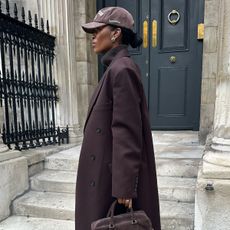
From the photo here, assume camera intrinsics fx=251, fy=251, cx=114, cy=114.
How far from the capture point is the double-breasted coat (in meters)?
1.50

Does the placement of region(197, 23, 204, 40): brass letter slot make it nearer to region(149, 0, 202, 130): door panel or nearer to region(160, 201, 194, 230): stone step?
region(149, 0, 202, 130): door panel

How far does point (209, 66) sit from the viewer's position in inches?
163

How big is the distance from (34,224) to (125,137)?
211cm

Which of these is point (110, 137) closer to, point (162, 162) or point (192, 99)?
point (162, 162)

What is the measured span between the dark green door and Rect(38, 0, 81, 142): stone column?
1.05 meters

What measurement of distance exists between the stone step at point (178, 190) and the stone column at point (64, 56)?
219 cm

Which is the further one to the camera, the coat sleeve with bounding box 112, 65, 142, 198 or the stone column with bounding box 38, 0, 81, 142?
the stone column with bounding box 38, 0, 81, 142

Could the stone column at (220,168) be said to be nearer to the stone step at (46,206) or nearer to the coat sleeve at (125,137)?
the coat sleeve at (125,137)

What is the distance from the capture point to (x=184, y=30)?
4809mm

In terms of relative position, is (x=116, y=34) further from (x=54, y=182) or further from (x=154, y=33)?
(x=154, y=33)

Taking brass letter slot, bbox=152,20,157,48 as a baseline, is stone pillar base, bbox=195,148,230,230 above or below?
below

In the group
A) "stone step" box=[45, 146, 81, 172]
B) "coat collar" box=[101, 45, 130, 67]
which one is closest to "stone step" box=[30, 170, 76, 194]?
"stone step" box=[45, 146, 81, 172]

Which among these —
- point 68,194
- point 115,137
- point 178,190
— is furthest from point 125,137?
point 68,194

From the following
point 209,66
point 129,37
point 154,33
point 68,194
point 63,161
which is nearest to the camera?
point 129,37
